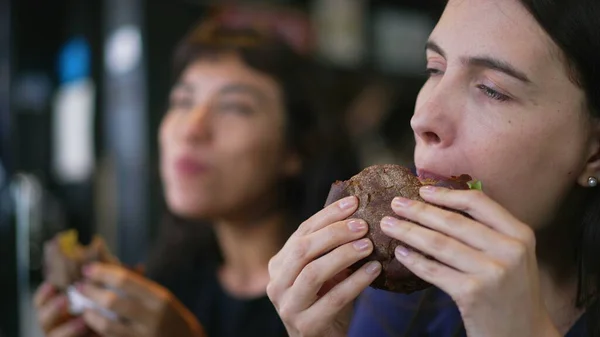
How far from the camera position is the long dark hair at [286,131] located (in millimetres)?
1711

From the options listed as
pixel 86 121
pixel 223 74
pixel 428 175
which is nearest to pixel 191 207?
pixel 223 74

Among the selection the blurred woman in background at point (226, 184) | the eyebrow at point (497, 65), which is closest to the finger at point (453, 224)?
the eyebrow at point (497, 65)

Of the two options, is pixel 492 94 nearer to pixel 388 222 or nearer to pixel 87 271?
pixel 388 222

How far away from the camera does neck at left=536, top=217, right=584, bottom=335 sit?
1.10 meters

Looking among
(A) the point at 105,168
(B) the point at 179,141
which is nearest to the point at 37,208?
(A) the point at 105,168

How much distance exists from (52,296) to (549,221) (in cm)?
102

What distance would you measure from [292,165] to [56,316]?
0.64 metres

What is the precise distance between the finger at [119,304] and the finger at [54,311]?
0.08 metres

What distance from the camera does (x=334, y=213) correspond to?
91 cm

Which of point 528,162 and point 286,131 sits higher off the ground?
point 528,162

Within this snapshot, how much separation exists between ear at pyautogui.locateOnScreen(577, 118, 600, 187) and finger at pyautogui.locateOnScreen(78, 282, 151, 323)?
87 cm

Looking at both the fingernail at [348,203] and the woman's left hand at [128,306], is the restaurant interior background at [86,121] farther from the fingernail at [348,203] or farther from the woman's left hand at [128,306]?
the fingernail at [348,203]

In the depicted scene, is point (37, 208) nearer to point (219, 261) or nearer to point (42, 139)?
point (42, 139)

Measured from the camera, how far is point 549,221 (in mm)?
1053
